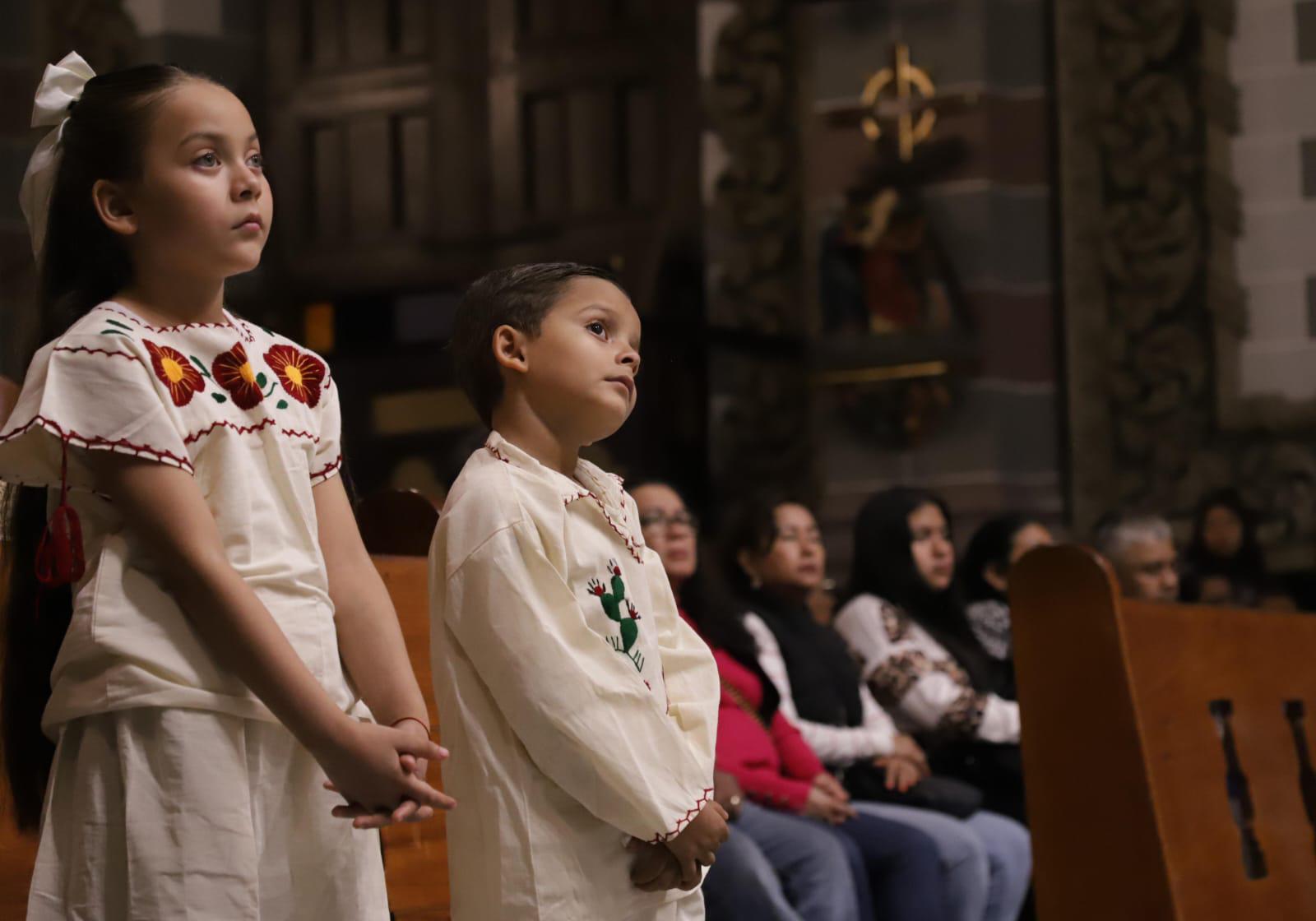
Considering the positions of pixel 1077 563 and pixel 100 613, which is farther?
pixel 1077 563

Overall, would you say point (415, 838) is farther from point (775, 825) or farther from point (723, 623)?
point (723, 623)

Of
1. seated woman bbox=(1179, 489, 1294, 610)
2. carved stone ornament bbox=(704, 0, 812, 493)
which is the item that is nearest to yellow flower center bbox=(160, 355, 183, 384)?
seated woman bbox=(1179, 489, 1294, 610)

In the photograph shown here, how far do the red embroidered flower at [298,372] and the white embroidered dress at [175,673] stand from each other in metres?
0.03

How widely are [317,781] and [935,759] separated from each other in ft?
12.1

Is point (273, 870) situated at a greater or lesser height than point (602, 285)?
lesser

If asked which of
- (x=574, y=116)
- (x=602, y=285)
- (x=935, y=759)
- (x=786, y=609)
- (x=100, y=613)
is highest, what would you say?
(x=574, y=116)

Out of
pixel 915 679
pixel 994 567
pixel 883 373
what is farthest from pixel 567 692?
pixel 883 373

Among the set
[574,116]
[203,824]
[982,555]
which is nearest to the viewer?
[203,824]

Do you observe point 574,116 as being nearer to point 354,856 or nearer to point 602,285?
point 602,285

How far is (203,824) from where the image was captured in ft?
6.20

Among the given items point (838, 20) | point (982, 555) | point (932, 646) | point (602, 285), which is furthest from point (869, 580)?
point (838, 20)

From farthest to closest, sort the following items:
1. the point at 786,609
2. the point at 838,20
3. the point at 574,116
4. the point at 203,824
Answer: the point at 838,20, the point at 574,116, the point at 786,609, the point at 203,824

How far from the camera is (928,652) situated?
5.47 m

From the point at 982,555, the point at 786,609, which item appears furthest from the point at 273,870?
the point at 982,555
